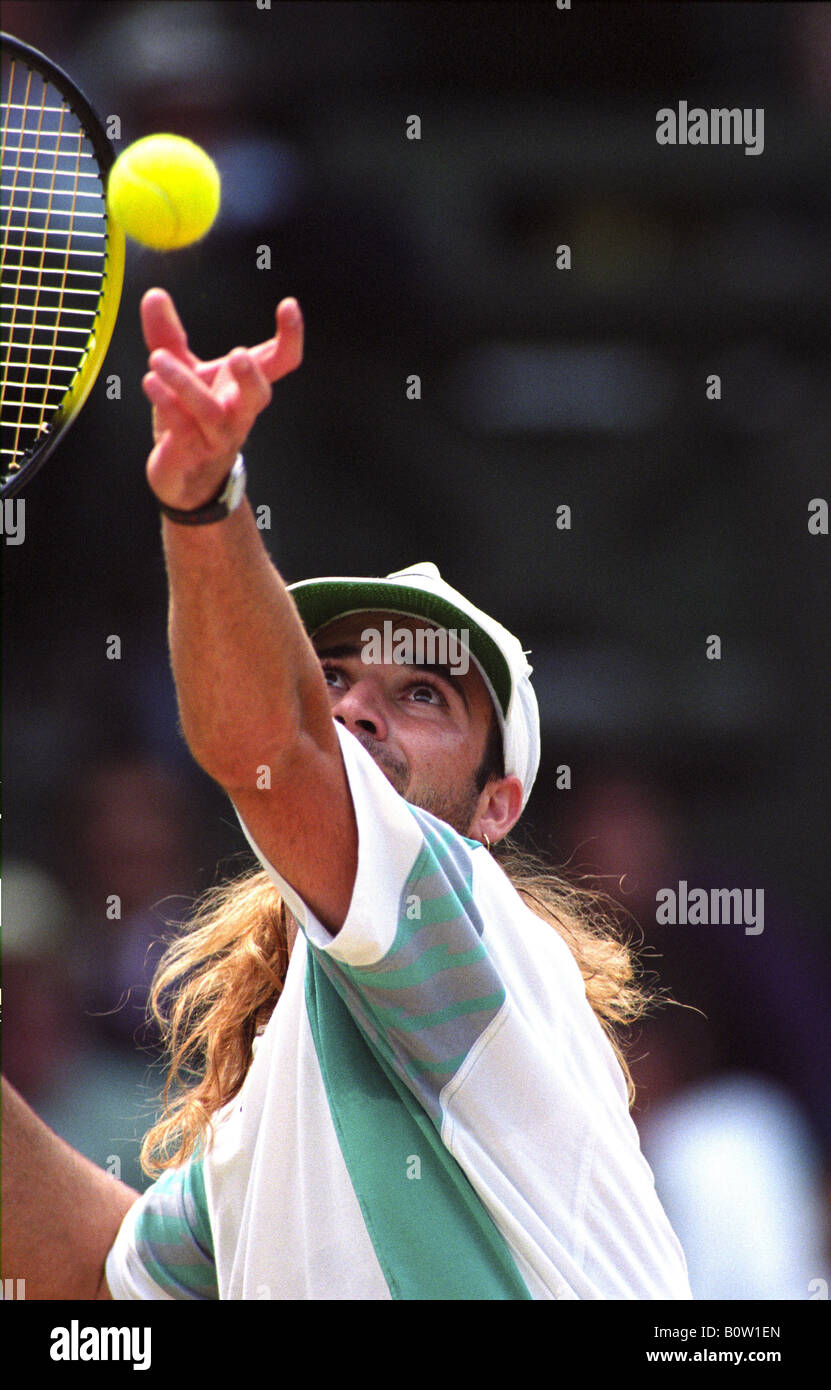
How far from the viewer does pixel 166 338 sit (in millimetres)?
1565

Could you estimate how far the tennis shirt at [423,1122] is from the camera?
67.5 inches

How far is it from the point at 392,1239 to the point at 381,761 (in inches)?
28.6

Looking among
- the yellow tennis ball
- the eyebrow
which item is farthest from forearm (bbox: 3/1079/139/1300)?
the yellow tennis ball

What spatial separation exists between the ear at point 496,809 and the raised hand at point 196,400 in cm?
100

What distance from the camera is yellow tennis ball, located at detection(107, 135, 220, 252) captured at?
73.0 inches

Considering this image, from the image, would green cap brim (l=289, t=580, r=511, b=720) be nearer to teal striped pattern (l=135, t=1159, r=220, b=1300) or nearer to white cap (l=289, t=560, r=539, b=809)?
white cap (l=289, t=560, r=539, b=809)

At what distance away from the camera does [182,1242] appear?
218 cm

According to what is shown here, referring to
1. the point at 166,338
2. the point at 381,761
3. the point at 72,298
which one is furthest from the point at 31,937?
the point at 166,338

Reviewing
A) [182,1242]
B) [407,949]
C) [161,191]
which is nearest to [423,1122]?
[407,949]

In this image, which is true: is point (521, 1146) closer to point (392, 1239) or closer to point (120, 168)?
point (392, 1239)

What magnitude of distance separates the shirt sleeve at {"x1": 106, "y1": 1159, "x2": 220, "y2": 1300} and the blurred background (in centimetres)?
208

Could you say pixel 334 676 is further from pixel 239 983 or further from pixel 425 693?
pixel 239 983

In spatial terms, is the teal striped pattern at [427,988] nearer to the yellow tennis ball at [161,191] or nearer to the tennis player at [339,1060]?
the tennis player at [339,1060]

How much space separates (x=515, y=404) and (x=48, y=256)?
1384 mm
